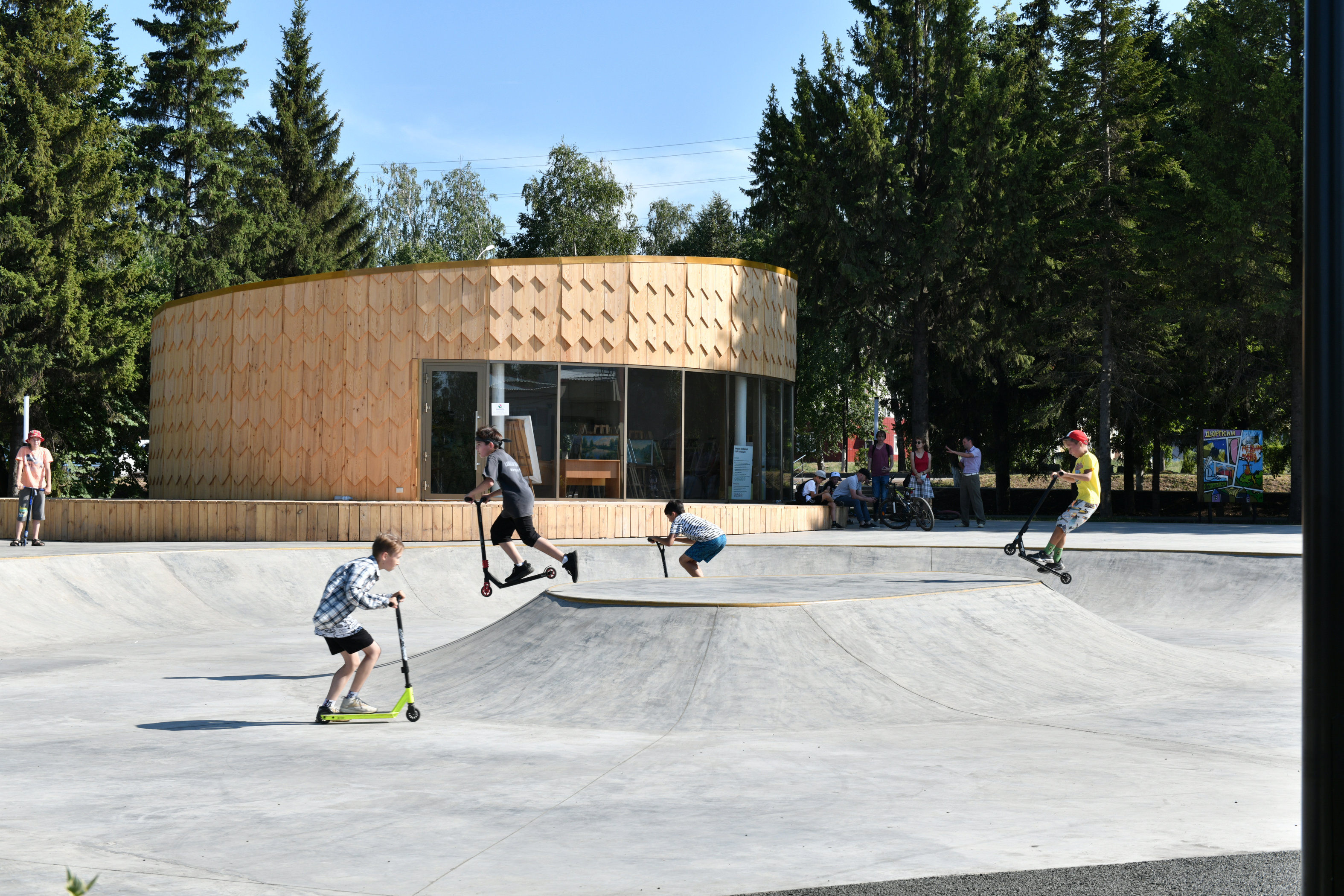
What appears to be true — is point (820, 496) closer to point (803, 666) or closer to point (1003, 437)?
point (1003, 437)

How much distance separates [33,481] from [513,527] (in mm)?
10486

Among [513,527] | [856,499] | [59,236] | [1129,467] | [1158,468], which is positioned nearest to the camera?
[513,527]

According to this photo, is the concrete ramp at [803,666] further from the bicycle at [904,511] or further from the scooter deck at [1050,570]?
the bicycle at [904,511]

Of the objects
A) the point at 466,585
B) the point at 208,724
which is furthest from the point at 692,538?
the point at 208,724

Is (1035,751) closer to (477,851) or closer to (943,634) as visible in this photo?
(943,634)

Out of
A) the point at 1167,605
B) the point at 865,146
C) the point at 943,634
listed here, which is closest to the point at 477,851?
the point at 943,634

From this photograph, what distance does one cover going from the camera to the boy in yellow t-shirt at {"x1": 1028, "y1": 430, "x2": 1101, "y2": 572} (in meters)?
12.0

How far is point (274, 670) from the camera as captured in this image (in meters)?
10.2

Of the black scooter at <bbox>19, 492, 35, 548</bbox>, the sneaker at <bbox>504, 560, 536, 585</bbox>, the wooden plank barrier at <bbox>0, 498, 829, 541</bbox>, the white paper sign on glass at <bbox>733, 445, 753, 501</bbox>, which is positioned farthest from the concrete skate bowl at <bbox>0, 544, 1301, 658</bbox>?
the white paper sign on glass at <bbox>733, 445, 753, 501</bbox>

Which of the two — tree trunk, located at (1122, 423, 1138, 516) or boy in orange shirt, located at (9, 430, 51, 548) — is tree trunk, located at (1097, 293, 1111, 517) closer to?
tree trunk, located at (1122, 423, 1138, 516)

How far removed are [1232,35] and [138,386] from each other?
30408mm

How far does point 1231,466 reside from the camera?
90.6 ft

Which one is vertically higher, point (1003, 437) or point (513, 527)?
point (1003, 437)

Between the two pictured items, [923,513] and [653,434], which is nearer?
[653,434]
